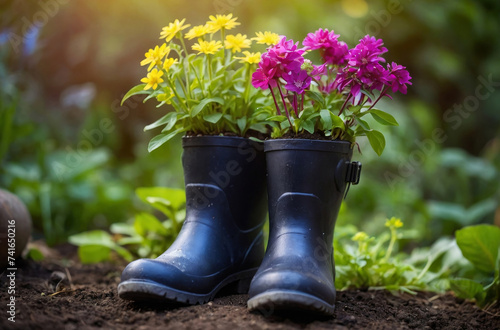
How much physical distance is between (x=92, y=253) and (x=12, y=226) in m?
0.54

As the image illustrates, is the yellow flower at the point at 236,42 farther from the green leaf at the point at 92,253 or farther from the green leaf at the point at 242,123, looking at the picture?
the green leaf at the point at 92,253

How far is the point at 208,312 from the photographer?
46.9 inches

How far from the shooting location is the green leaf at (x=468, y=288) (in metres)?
1.61

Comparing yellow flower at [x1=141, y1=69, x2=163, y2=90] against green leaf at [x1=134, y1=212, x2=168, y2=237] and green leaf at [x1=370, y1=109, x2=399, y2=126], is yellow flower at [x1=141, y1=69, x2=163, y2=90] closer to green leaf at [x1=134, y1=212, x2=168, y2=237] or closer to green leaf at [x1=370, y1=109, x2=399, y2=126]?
green leaf at [x1=370, y1=109, x2=399, y2=126]

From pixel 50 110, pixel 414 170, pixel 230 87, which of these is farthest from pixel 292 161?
pixel 50 110

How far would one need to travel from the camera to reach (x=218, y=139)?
4.69 ft

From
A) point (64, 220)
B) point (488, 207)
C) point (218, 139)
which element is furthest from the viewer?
A: point (488, 207)

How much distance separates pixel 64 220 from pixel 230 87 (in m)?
1.86

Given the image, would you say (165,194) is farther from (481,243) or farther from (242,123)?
(481,243)

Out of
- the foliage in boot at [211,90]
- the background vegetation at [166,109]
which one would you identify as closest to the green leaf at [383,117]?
the foliage in boot at [211,90]

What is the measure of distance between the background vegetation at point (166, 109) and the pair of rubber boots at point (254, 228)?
79 centimetres

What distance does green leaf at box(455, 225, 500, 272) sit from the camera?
166cm

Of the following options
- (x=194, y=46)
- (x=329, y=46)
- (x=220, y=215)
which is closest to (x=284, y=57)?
(x=329, y=46)

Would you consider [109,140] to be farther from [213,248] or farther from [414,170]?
[213,248]
